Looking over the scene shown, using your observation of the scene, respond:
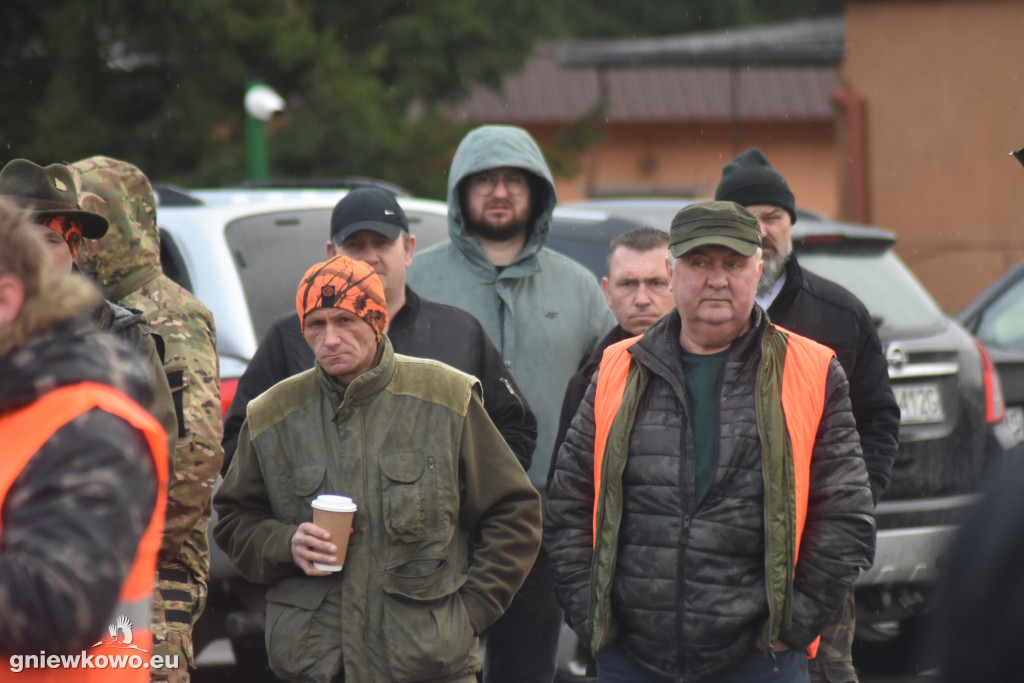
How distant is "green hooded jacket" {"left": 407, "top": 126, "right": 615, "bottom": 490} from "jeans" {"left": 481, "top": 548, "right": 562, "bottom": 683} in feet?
1.20

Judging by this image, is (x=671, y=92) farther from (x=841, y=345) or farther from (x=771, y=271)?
(x=841, y=345)

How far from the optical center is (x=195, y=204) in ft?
19.0

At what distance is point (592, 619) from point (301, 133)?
13936mm

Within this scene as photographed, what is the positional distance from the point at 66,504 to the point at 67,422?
0.13m

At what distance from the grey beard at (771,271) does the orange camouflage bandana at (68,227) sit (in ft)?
6.93

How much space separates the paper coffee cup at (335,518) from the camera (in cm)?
350

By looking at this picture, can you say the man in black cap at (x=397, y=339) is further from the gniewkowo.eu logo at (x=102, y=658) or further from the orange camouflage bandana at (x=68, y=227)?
the gniewkowo.eu logo at (x=102, y=658)

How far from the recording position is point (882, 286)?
20.3ft

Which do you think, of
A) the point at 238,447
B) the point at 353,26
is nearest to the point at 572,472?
the point at 238,447

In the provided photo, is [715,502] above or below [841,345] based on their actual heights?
below

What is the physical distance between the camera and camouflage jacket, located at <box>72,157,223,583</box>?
3758 mm

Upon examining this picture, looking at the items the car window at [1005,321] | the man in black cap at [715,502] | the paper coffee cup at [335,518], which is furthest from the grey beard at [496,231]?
the car window at [1005,321]

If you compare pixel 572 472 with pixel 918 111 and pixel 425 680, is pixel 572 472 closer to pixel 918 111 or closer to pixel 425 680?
pixel 425 680

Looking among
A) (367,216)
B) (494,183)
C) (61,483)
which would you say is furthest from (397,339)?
(61,483)
